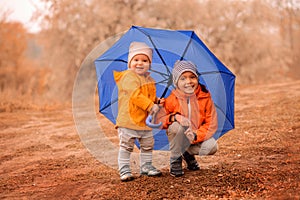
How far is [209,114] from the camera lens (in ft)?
12.2

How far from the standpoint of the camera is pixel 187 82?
12.1ft

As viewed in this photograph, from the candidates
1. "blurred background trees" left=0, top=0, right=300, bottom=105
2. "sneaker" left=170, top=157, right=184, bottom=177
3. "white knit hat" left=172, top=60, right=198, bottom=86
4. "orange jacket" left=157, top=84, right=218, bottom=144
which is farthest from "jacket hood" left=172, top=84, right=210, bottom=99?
"blurred background trees" left=0, top=0, right=300, bottom=105

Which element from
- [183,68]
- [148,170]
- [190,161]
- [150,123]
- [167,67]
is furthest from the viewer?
[167,67]

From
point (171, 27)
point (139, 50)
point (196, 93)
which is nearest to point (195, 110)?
point (196, 93)

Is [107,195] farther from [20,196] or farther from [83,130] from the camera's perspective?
[83,130]

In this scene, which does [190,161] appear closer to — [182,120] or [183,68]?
[182,120]

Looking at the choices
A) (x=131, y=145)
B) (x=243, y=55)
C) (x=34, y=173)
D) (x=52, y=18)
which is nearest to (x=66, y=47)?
(x=52, y=18)

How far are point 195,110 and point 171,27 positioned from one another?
13.6 meters

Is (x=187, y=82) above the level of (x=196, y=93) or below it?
above

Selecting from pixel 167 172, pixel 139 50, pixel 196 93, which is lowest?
pixel 167 172

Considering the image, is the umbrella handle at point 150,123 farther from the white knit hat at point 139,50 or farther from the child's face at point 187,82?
the white knit hat at point 139,50

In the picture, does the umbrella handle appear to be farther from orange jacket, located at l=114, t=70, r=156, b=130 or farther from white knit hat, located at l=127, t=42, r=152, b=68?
white knit hat, located at l=127, t=42, r=152, b=68

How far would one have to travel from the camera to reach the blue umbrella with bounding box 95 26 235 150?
3857 mm

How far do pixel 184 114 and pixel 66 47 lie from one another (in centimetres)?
1340
